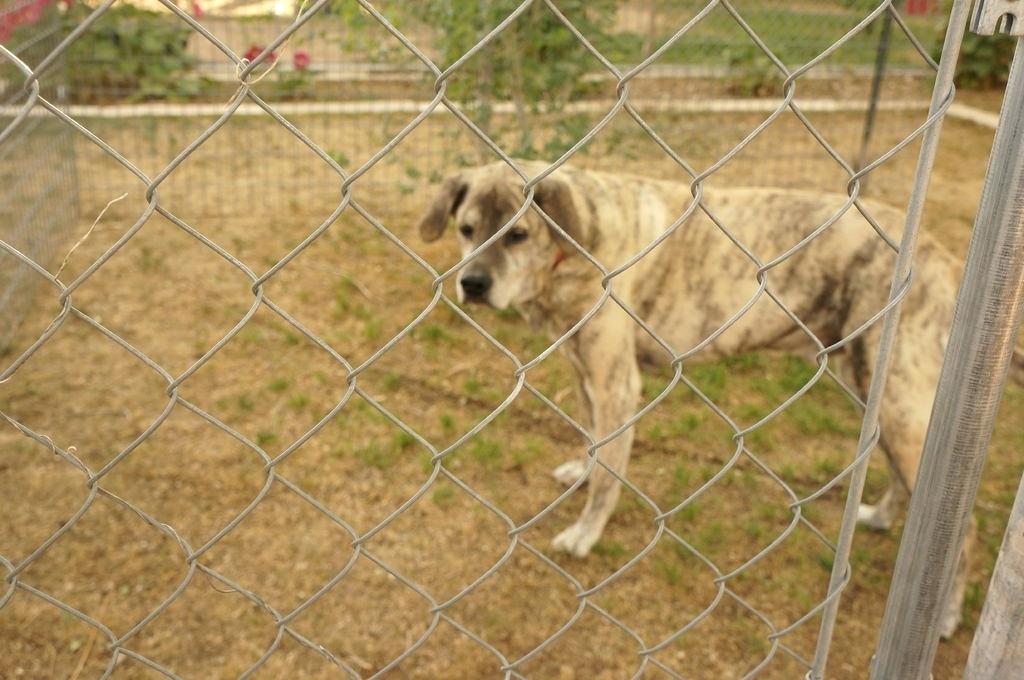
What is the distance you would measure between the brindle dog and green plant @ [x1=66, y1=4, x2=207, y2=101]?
13.6 feet

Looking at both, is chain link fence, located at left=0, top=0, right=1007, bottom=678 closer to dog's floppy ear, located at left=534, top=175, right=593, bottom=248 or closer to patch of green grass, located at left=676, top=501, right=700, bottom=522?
patch of green grass, located at left=676, top=501, right=700, bottom=522

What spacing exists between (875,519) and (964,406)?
6.87 feet

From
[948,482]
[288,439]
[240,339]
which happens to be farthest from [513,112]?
[948,482]

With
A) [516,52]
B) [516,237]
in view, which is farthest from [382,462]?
Result: [516,52]

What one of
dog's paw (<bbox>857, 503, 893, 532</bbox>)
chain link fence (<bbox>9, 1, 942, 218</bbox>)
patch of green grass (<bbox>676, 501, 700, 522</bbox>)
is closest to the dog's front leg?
patch of green grass (<bbox>676, 501, 700, 522</bbox>)

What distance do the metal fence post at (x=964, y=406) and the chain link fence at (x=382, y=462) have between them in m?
0.09

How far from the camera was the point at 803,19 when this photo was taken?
23.0ft

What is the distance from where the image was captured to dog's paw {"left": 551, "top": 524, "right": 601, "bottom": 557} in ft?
10.2

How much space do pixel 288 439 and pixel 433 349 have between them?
3.36 feet

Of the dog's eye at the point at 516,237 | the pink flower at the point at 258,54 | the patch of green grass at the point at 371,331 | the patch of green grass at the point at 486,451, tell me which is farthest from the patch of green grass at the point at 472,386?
the pink flower at the point at 258,54

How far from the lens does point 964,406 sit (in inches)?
52.1

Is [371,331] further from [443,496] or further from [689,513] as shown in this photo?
[689,513]

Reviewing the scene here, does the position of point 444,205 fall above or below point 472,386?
above

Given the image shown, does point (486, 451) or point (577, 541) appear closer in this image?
point (577, 541)
